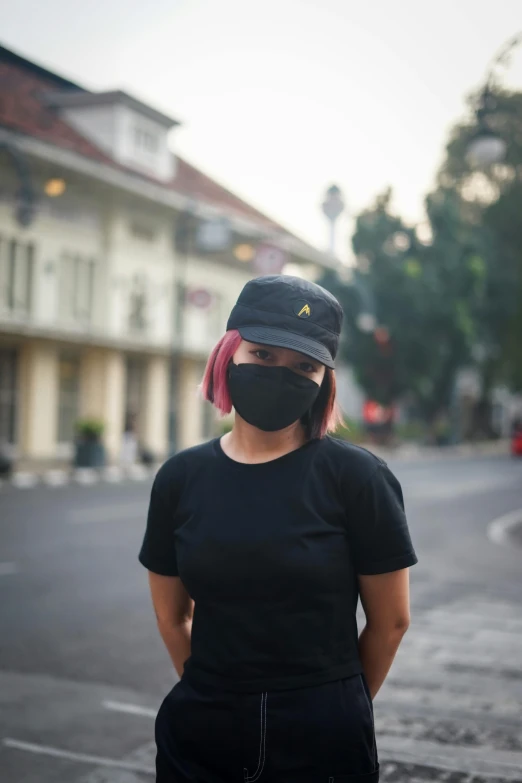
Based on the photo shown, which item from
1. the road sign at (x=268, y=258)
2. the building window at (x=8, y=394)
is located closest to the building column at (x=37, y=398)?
the building window at (x=8, y=394)

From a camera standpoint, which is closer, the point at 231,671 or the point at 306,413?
the point at 231,671

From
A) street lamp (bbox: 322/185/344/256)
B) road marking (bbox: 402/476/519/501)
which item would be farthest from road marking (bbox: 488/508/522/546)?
street lamp (bbox: 322/185/344/256)

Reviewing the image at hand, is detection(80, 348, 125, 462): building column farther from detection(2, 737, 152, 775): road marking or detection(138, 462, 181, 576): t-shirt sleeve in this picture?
detection(138, 462, 181, 576): t-shirt sleeve

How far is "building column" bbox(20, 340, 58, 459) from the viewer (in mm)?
27000

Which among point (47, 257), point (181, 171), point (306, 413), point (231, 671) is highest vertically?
point (181, 171)

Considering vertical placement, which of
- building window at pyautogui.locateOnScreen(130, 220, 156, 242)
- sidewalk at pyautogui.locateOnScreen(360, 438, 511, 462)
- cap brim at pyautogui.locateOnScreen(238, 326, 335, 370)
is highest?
building window at pyautogui.locateOnScreen(130, 220, 156, 242)

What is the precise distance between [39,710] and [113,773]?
1132 millimetres

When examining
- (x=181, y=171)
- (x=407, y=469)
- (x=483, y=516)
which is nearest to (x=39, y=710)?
(x=483, y=516)

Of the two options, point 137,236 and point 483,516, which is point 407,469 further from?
point 483,516

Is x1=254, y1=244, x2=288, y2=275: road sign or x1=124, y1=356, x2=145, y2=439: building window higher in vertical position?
x1=254, y1=244, x2=288, y2=275: road sign

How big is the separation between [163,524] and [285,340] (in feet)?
Answer: 1.79

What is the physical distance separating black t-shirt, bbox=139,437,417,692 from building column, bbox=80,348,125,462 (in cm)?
2755

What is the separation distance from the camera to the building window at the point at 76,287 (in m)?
28.2

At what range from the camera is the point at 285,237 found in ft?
123
